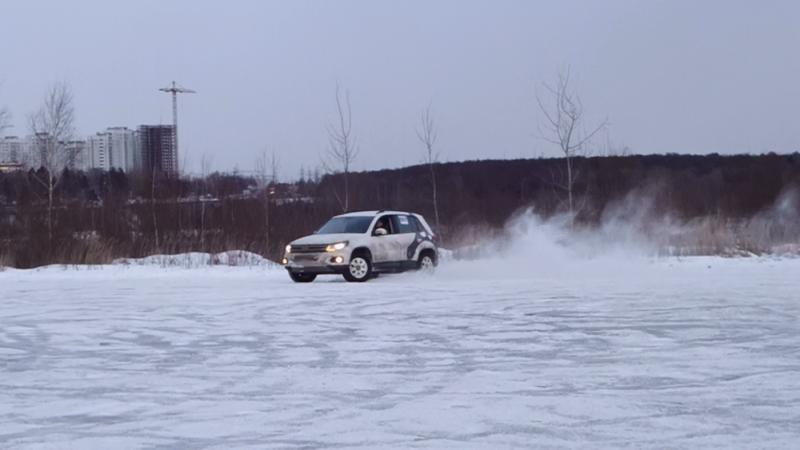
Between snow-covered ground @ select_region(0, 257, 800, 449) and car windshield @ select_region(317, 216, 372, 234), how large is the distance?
4.14 metres

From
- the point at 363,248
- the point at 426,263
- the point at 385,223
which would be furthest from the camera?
the point at 426,263

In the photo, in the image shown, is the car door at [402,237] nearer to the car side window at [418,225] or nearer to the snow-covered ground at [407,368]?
the car side window at [418,225]

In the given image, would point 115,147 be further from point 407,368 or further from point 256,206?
point 407,368

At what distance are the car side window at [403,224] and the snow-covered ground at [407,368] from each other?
4441 mm

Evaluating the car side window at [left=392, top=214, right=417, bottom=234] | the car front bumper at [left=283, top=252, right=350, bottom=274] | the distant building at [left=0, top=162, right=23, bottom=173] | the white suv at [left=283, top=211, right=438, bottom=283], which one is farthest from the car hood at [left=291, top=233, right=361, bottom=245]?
the distant building at [left=0, top=162, right=23, bottom=173]

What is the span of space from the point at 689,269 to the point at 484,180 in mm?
44822

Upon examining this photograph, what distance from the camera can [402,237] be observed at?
24.8 meters

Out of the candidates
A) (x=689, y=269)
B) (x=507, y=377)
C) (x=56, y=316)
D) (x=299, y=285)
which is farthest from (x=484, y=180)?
(x=507, y=377)

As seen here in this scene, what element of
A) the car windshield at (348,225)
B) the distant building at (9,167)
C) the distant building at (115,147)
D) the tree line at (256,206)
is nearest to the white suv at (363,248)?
the car windshield at (348,225)

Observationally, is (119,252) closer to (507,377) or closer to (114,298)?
(114,298)

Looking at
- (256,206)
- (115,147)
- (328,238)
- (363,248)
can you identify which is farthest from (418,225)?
(115,147)

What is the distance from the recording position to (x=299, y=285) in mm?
23000

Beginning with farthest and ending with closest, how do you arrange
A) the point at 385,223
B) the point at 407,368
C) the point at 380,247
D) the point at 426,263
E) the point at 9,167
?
the point at 9,167 → the point at 426,263 → the point at 385,223 → the point at 380,247 → the point at 407,368

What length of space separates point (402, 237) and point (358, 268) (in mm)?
1766
